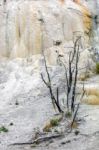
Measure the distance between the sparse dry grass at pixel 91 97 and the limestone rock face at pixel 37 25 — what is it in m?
4.61

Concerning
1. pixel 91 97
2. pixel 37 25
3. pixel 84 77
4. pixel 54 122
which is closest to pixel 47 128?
pixel 54 122

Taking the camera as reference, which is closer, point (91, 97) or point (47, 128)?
point (47, 128)

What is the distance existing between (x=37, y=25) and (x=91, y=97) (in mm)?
6240

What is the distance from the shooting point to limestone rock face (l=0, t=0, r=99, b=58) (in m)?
24.8

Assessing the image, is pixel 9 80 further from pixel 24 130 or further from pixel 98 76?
pixel 24 130

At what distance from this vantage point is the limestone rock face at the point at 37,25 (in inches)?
976

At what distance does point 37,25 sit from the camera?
25031 millimetres

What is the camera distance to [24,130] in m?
17.9

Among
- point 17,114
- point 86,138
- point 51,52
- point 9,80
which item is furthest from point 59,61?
point 86,138

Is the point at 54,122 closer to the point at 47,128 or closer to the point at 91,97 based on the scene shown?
the point at 47,128

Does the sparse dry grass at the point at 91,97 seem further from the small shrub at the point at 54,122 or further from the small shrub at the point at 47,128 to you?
the small shrub at the point at 47,128

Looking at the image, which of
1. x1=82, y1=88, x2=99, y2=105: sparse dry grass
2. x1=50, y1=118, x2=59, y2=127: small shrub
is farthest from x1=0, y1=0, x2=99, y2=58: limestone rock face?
x1=50, y1=118, x2=59, y2=127: small shrub

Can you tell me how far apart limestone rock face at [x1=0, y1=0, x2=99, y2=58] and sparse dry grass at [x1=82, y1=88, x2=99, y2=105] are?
182 inches

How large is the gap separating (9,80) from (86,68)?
3325 mm
